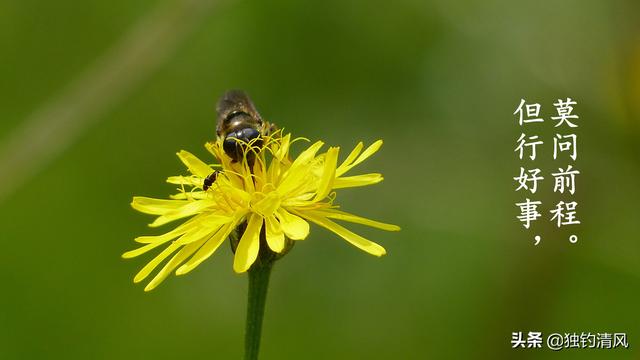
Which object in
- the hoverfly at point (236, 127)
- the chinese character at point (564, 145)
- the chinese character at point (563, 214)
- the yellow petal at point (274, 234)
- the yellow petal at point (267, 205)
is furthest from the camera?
the chinese character at point (564, 145)

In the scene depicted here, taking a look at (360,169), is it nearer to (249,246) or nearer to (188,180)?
(188,180)

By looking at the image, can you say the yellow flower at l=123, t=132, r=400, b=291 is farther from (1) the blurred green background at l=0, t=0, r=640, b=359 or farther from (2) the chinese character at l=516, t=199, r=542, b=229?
(2) the chinese character at l=516, t=199, r=542, b=229

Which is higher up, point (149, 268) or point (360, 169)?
point (360, 169)

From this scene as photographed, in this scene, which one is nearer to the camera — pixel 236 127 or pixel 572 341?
pixel 236 127

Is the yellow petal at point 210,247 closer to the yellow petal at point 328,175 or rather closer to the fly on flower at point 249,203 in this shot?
the fly on flower at point 249,203

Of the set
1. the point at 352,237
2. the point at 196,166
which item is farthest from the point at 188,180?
the point at 352,237

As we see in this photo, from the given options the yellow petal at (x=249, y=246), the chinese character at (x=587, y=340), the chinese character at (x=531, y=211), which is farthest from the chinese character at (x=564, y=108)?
the yellow petal at (x=249, y=246)

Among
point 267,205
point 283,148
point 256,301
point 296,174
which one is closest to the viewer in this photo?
point 256,301

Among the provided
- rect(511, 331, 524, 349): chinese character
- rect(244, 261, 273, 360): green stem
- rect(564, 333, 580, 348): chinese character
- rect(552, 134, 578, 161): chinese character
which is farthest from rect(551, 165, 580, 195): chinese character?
rect(244, 261, 273, 360): green stem
